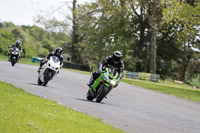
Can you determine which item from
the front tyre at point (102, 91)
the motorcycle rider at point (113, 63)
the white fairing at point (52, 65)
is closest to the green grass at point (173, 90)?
the white fairing at point (52, 65)

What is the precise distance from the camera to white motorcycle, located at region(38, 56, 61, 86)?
19.0 meters

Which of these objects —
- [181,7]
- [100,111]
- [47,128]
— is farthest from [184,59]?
[47,128]

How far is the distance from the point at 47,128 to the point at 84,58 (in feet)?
225

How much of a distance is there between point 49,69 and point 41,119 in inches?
413

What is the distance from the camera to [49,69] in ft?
62.6

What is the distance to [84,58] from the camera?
76.4m

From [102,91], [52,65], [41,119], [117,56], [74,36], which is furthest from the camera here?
[74,36]

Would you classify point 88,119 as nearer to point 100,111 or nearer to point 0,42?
point 100,111

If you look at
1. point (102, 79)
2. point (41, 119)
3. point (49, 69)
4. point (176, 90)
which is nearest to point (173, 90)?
point (176, 90)

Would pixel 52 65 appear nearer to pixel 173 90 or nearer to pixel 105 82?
pixel 105 82

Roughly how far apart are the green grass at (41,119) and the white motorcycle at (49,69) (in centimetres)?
769

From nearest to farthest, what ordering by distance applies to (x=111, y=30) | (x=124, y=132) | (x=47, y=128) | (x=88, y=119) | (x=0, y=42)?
(x=47, y=128) < (x=124, y=132) < (x=88, y=119) < (x=111, y=30) < (x=0, y=42)

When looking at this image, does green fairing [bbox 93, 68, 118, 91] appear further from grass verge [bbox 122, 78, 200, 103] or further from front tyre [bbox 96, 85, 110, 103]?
grass verge [bbox 122, 78, 200, 103]

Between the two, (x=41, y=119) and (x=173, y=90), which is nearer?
(x=41, y=119)
